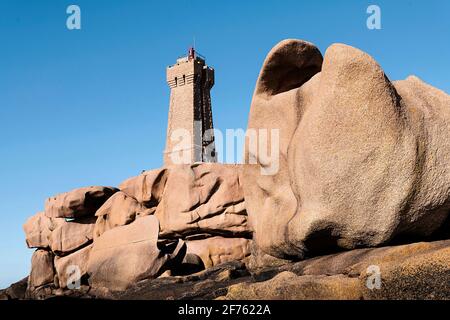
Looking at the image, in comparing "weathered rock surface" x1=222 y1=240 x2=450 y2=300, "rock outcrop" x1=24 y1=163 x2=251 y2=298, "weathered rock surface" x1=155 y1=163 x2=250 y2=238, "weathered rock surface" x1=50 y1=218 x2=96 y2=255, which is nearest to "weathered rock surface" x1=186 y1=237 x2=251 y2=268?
"rock outcrop" x1=24 y1=163 x2=251 y2=298

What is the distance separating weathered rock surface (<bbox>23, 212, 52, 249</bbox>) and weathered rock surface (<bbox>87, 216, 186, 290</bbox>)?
382 cm

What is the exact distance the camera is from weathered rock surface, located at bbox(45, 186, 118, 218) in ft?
Result: 55.5

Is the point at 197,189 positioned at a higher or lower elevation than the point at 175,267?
higher

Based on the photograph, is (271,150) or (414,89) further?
(271,150)

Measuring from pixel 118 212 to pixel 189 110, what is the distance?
850 inches

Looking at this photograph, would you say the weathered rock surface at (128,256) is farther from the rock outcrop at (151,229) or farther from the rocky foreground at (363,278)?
the rocky foreground at (363,278)

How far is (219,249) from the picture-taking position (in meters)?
13.9

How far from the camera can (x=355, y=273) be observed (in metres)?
6.33

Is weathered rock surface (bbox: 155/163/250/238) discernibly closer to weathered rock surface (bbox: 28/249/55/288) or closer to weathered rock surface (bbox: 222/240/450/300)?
weathered rock surface (bbox: 28/249/55/288)

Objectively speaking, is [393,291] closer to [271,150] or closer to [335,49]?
[335,49]

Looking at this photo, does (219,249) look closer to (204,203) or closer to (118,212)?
(204,203)
